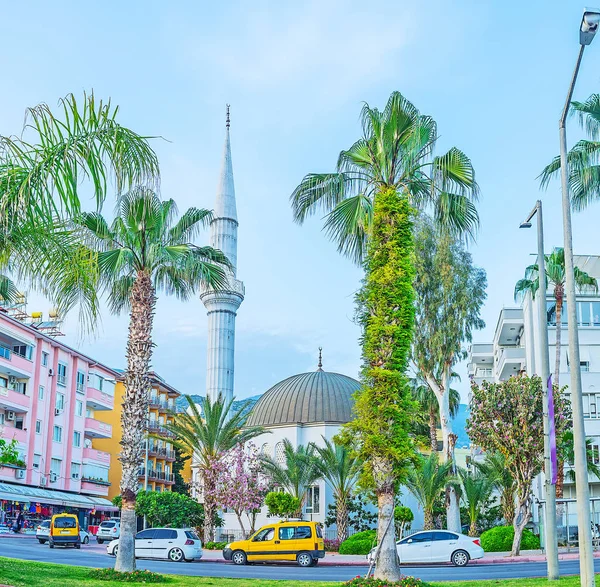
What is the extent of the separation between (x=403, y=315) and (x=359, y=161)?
4.51 meters

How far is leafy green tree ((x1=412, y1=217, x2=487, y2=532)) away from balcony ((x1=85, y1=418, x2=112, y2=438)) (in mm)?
31327

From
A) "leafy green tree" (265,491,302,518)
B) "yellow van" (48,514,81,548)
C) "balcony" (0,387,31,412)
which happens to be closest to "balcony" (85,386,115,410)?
"balcony" (0,387,31,412)

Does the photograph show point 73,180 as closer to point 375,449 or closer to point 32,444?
point 375,449

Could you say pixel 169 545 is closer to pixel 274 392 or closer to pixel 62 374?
pixel 274 392

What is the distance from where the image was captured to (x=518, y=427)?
110 feet

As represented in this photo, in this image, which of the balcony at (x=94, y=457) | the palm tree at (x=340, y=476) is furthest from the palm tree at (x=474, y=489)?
the balcony at (x=94, y=457)

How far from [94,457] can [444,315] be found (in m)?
34.2

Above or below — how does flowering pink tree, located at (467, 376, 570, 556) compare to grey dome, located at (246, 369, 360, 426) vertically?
below

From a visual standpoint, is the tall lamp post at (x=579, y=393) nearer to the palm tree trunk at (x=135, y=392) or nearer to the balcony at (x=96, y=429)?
the palm tree trunk at (x=135, y=392)

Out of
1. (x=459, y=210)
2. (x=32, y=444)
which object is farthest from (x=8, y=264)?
(x=32, y=444)

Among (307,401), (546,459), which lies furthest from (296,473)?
(546,459)

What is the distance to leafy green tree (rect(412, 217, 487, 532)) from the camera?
43125mm

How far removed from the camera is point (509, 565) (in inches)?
1189

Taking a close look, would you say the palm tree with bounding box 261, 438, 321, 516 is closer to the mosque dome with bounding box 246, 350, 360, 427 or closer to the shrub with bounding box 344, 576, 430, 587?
the mosque dome with bounding box 246, 350, 360, 427
